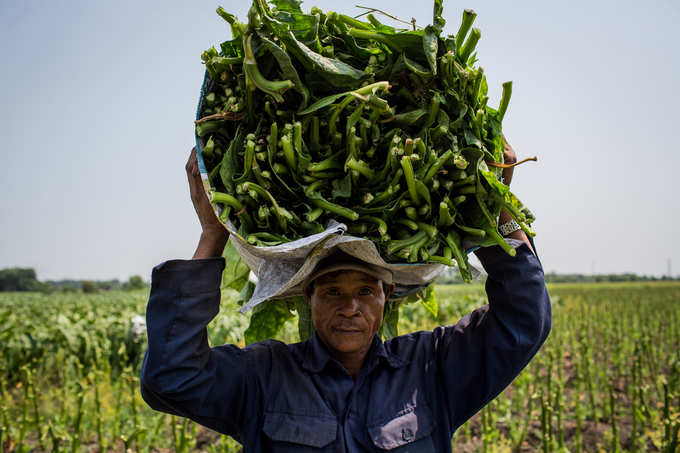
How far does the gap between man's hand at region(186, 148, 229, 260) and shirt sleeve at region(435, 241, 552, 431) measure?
3.39 feet

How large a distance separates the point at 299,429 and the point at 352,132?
1.07 metres

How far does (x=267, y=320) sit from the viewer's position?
213cm

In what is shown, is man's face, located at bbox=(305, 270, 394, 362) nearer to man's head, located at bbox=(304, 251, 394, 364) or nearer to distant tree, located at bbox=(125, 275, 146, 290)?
man's head, located at bbox=(304, 251, 394, 364)

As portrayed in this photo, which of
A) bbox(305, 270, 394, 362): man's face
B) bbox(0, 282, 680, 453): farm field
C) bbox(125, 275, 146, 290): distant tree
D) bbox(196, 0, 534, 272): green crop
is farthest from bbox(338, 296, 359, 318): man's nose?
bbox(125, 275, 146, 290): distant tree

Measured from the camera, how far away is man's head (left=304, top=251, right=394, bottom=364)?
168cm

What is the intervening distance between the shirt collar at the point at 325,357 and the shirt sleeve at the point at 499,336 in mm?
206

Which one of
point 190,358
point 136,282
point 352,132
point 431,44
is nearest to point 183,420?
point 190,358

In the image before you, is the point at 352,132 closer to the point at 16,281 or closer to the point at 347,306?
the point at 347,306

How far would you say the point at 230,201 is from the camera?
1.44m

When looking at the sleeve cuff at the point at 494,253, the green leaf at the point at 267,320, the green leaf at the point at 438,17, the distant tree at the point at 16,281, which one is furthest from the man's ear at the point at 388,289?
the distant tree at the point at 16,281

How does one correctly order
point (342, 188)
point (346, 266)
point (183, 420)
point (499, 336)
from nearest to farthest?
point (342, 188) → point (346, 266) → point (499, 336) → point (183, 420)

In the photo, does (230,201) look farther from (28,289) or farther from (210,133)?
(28,289)

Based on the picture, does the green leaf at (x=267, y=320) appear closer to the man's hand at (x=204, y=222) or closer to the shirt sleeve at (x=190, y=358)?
the shirt sleeve at (x=190, y=358)

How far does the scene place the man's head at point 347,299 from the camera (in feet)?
5.51
